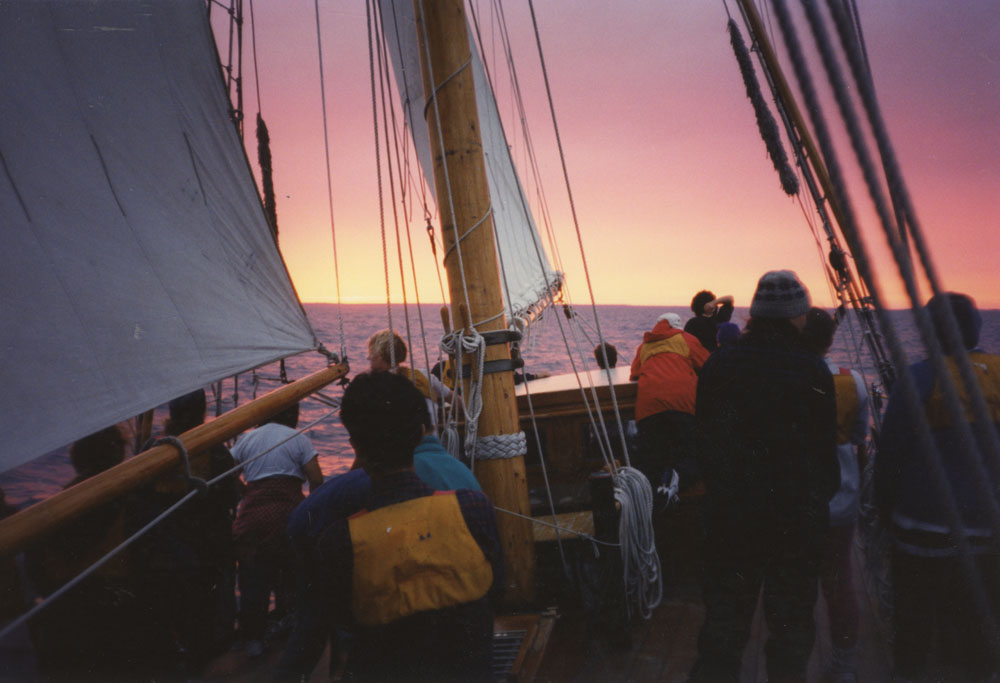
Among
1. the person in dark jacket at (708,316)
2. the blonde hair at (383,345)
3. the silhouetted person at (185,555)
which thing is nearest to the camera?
the silhouetted person at (185,555)

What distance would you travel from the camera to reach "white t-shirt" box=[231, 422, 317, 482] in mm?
2895

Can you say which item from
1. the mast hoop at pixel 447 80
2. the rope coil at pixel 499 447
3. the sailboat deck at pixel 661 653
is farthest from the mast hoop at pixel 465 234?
the sailboat deck at pixel 661 653

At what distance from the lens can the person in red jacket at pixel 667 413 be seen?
3.25 metres

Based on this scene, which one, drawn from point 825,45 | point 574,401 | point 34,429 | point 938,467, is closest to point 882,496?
point 938,467

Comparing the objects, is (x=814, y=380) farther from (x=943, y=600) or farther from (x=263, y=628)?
(x=263, y=628)

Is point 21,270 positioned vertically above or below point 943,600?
above

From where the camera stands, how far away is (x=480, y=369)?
2.34 m

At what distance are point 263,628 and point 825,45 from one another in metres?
3.49

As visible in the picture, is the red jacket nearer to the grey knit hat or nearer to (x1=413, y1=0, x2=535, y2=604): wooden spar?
(x1=413, y1=0, x2=535, y2=604): wooden spar

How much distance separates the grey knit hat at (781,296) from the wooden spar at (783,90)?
194 cm

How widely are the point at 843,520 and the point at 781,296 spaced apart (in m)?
0.95

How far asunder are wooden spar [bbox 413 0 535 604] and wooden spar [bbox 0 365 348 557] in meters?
0.83

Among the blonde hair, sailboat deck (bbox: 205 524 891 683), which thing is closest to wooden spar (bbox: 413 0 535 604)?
sailboat deck (bbox: 205 524 891 683)

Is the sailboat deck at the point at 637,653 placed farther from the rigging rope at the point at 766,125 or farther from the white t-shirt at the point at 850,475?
the rigging rope at the point at 766,125
